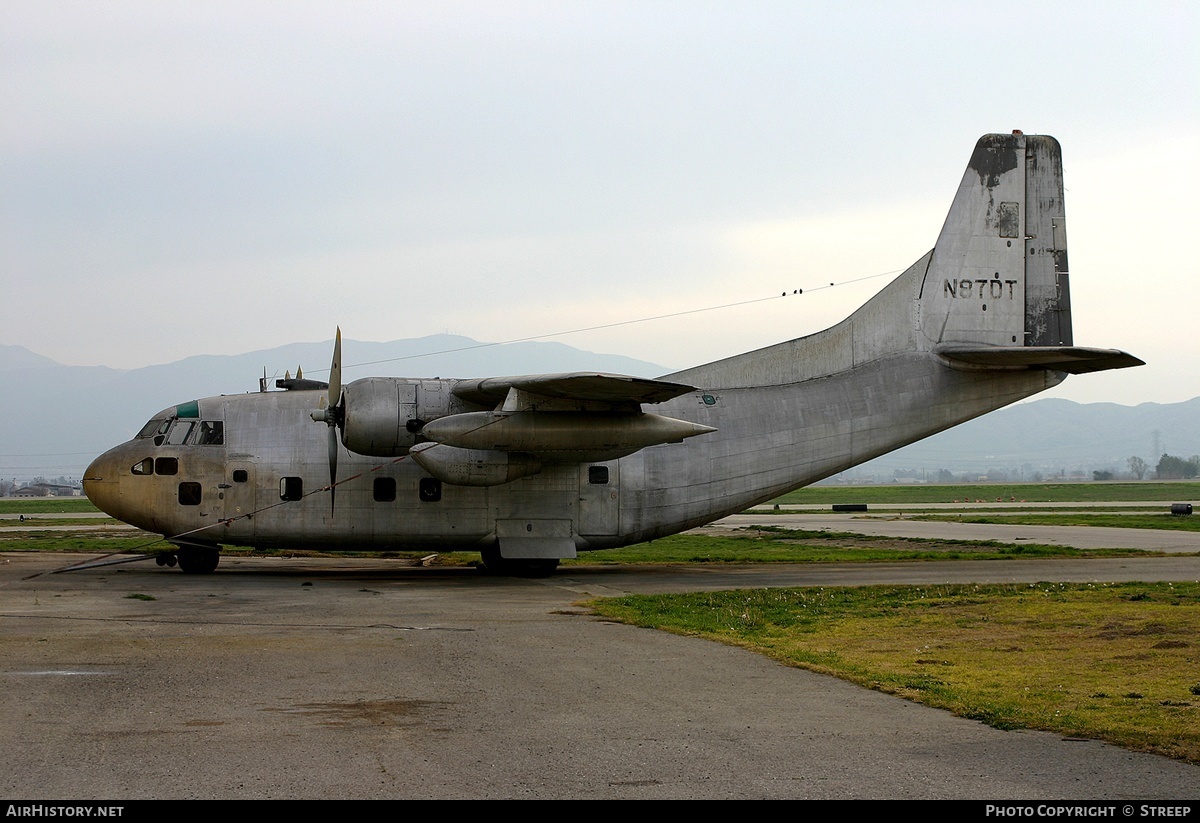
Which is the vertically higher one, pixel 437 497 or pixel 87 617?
pixel 437 497

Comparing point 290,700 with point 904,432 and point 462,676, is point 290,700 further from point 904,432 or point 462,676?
point 904,432

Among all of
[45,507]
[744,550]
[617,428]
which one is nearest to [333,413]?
[617,428]

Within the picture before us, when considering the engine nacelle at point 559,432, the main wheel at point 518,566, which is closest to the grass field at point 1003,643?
the engine nacelle at point 559,432

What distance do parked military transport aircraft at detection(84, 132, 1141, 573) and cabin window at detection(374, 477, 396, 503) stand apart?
0.14ft

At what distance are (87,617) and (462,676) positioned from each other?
293 inches

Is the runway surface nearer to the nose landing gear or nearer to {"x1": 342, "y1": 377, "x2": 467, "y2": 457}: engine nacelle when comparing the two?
{"x1": 342, "y1": 377, "x2": 467, "y2": 457}: engine nacelle

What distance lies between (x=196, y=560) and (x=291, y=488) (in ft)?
9.26

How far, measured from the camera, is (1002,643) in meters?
→ 13.9

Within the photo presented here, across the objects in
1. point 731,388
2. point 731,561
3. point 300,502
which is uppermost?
point 731,388

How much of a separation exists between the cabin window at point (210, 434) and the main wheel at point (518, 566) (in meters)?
5.99

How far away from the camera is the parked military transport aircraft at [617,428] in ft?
72.1

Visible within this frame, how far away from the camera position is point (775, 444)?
24875 millimetres

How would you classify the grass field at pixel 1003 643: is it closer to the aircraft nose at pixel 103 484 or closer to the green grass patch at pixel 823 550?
the green grass patch at pixel 823 550
